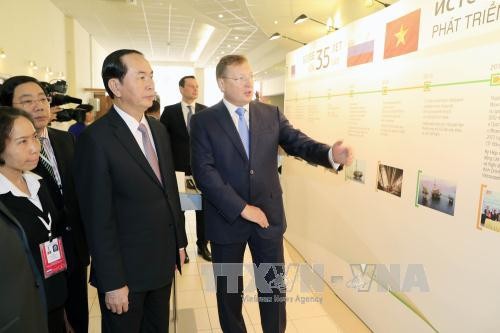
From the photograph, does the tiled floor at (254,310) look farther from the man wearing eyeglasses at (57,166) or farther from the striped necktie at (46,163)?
the striped necktie at (46,163)

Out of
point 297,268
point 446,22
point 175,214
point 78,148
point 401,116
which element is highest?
point 446,22

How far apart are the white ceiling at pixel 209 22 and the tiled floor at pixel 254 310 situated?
2.89 meters

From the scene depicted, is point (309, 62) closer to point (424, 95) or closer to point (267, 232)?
point (424, 95)

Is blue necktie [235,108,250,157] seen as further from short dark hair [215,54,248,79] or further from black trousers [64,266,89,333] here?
black trousers [64,266,89,333]

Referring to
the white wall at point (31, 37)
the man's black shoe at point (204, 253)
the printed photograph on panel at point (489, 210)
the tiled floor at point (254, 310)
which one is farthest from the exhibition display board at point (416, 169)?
the white wall at point (31, 37)

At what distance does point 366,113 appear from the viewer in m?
2.52

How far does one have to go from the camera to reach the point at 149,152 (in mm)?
1522

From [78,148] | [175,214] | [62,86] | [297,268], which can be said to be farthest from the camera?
[297,268]

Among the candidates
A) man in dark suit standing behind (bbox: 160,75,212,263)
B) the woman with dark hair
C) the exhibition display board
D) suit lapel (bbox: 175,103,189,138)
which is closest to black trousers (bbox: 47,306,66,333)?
the woman with dark hair

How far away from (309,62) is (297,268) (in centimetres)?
206

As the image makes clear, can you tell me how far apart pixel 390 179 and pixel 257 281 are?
1062 mm

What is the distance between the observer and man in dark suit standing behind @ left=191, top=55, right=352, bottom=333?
185cm

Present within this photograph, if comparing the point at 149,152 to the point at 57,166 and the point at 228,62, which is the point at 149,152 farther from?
the point at 228,62

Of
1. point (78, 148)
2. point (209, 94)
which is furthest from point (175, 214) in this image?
point (209, 94)
